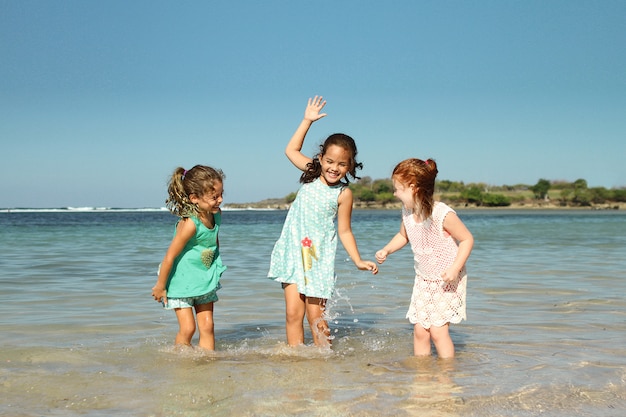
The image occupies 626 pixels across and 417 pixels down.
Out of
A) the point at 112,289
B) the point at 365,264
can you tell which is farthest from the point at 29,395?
the point at 112,289

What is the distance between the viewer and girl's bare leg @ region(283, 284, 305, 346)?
16.1 ft

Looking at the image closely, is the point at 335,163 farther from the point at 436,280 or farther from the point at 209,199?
the point at 436,280

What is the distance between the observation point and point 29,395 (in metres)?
3.63

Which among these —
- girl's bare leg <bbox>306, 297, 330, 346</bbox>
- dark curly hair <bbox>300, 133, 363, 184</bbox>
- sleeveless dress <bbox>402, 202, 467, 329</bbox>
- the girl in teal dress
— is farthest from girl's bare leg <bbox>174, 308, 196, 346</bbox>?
sleeveless dress <bbox>402, 202, 467, 329</bbox>

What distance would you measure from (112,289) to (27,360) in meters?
3.67

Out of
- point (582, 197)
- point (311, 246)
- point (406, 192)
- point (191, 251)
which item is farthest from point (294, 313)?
point (582, 197)

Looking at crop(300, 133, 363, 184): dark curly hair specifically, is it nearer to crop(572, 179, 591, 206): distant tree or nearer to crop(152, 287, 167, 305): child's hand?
crop(152, 287, 167, 305): child's hand

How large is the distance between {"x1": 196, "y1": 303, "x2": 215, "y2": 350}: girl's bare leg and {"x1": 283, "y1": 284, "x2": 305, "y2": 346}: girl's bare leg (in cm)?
57

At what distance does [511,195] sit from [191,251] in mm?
102056

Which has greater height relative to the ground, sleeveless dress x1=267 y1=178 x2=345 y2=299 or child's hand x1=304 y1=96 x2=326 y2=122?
child's hand x1=304 y1=96 x2=326 y2=122

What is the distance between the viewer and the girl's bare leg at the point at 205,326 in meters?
4.81

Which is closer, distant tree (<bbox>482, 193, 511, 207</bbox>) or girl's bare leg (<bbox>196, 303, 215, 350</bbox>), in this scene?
girl's bare leg (<bbox>196, 303, 215, 350</bbox>)

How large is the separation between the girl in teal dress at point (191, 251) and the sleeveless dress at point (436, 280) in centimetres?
145

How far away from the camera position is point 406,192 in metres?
4.47
